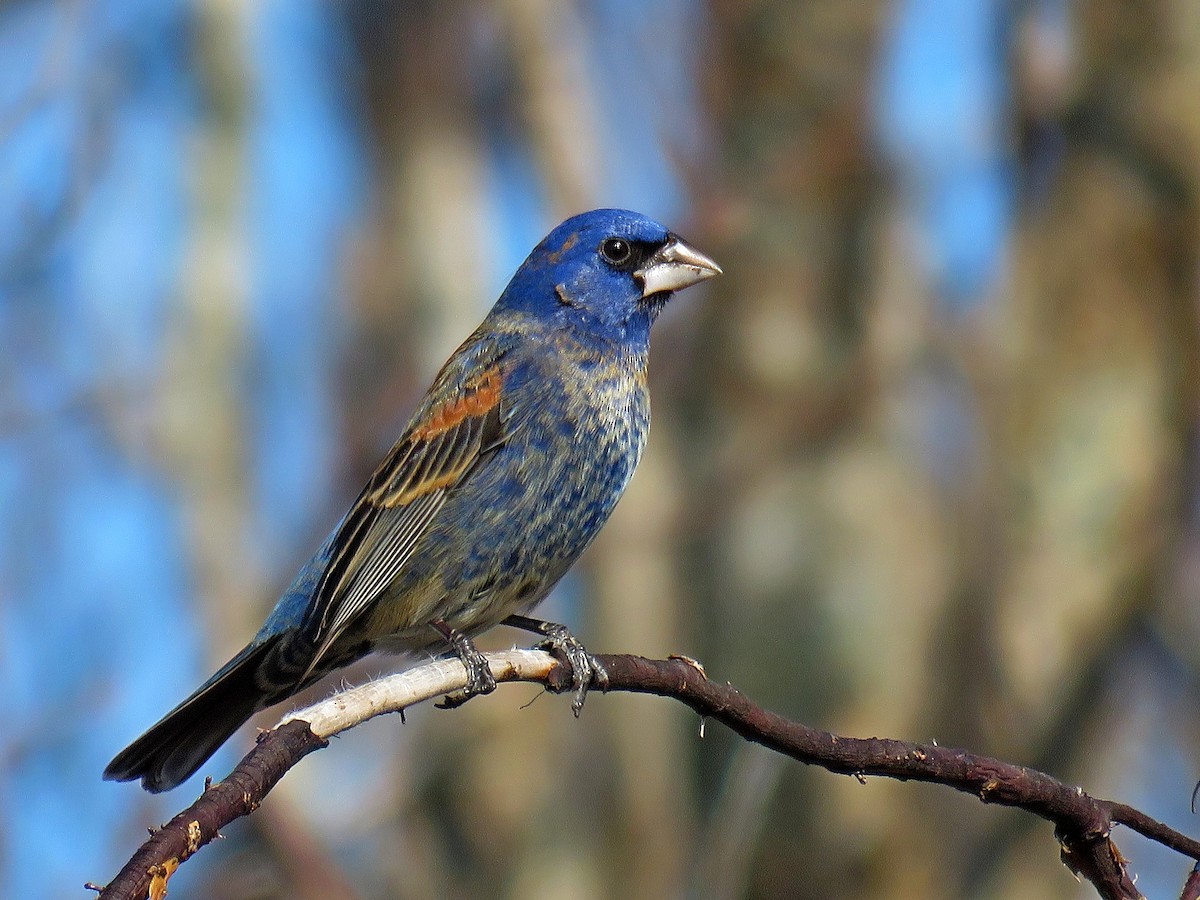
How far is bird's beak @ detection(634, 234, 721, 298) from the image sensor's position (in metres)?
5.43

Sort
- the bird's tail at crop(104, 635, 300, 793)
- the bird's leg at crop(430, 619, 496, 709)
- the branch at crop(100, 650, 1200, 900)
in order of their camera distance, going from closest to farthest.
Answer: the branch at crop(100, 650, 1200, 900)
the bird's leg at crop(430, 619, 496, 709)
the bird's tail at crop(104, 635, 300, 793)

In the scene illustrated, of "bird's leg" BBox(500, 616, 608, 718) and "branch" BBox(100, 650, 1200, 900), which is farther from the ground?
"bird's leg" BBox(500, 616, 608, 718)

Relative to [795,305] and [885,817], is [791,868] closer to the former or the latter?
[885,817]

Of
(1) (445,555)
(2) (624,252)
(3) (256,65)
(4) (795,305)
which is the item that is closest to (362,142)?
(3) (256,65)

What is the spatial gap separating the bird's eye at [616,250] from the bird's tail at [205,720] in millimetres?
1775

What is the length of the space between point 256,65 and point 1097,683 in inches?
228

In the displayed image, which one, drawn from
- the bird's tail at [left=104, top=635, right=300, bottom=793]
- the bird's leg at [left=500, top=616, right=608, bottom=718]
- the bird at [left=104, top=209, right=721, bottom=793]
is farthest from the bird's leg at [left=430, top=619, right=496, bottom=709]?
the bird's tail at [left=104, top=635, right=300, bottom=793]

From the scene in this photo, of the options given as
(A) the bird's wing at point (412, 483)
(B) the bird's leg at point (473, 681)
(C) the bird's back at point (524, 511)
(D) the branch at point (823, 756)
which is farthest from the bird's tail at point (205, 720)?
(D) the branch at point (823, 756)

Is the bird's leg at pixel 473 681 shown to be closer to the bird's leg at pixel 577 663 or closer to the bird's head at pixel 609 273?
the bird's leg at pixel 577 663

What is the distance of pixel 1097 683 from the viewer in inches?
299

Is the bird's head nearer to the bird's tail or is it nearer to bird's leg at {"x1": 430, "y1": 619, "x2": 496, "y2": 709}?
the bird's tail

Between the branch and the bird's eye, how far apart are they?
8.37 feet

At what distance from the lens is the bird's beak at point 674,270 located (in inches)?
214

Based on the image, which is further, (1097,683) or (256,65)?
(256,65)
